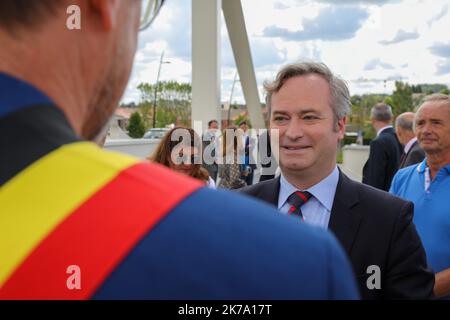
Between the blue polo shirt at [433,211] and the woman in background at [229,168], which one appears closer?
the blue polo shirt at [433,211]

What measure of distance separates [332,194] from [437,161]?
1651 millimetres

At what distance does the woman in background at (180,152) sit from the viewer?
4488mm

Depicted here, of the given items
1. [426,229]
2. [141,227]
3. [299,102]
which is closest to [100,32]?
[141,227]

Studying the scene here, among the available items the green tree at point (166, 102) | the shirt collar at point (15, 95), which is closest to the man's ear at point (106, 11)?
the shirt collar at point (15, 95)

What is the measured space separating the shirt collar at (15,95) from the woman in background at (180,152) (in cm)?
375

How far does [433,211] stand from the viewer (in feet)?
10.6

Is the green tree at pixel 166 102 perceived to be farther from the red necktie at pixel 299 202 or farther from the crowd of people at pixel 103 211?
the crowd of people at pixel 103 211

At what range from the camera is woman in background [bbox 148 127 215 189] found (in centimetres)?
449

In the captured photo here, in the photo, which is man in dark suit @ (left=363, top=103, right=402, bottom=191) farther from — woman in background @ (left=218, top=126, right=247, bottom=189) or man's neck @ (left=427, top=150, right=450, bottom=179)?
man's neck @ (left=427, top=150, right=450, bottom=179)

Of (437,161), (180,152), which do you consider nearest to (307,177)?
(437,161)

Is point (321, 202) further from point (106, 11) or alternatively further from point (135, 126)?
point (135, 126)

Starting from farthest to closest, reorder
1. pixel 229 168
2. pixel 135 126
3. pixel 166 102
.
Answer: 1. pixel 166 102
2. pixel 135 126
3. pixel 229 168

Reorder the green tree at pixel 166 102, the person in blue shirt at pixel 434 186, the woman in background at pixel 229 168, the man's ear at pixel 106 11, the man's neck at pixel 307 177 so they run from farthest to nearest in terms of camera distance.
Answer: the green tree at pixel 166 102 → the woman in background at pixel 229 168 → the person in blue shirt at pixel 434 186 → the man's neck at pixel 307 177 → the man's ear at pixel 106 11
